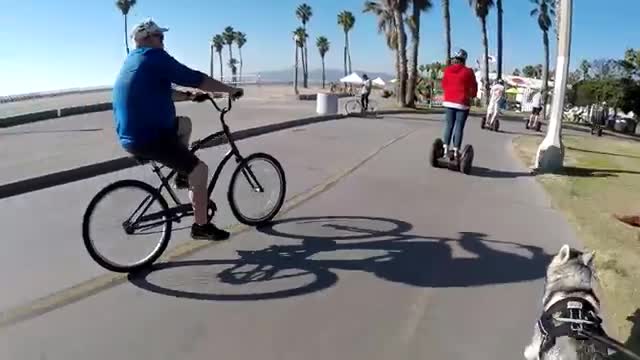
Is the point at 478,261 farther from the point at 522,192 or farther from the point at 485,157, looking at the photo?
the point at 485,157

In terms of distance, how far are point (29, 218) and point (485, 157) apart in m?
9.43

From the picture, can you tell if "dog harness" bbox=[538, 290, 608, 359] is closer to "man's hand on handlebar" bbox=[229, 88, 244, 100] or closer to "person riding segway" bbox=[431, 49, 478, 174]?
"man's hand on handlebar" bbox=[229, 88, 244, 100]

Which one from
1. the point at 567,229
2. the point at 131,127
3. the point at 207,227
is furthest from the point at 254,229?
the point at 567,229

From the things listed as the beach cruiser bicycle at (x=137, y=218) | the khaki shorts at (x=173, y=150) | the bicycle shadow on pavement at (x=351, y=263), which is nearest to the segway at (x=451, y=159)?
the bicycle shadow on pavement at (x=351, y=263)

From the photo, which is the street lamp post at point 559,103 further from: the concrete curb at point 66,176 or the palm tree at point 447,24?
the palm tree at point 447,24

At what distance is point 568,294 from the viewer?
309cm

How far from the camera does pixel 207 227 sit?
213 inches

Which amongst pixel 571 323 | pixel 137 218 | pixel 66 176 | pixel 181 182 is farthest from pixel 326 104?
pixel 571 323

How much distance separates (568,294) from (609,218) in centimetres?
488

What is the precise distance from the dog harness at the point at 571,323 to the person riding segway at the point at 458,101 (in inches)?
299

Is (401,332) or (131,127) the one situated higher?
(131,127)

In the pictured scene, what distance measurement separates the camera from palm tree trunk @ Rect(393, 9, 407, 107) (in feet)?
108

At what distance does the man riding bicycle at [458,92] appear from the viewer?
10344 millimetres

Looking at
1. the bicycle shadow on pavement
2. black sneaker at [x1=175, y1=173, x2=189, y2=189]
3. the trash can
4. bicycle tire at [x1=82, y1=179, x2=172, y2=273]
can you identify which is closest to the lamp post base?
the bicycle shadow on pavement
